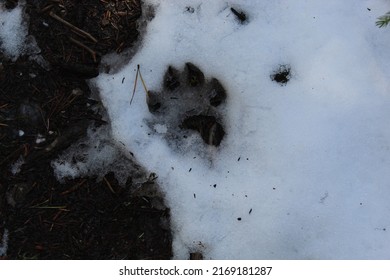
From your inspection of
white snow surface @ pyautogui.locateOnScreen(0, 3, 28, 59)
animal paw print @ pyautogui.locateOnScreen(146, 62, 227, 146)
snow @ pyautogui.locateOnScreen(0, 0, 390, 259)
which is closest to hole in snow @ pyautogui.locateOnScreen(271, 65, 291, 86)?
snow @ pyautogui.locateOnScreen(0, 0, 390, 259)

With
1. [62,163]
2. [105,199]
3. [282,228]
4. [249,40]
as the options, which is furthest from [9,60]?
[282,228]

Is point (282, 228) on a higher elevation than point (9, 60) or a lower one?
lower

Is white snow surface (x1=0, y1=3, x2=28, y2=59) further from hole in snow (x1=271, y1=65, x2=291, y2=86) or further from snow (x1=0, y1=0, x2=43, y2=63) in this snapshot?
hole in snow (x1=271, y1=65, x2=291, y2=86)

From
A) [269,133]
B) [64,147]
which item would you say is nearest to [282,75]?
[269,133]

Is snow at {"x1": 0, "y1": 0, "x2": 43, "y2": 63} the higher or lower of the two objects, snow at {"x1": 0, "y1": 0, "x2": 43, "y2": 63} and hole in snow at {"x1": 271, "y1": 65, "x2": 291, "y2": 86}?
the lower

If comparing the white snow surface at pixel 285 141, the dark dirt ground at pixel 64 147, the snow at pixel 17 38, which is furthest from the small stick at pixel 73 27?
the white snow surface at pixel 285 141
